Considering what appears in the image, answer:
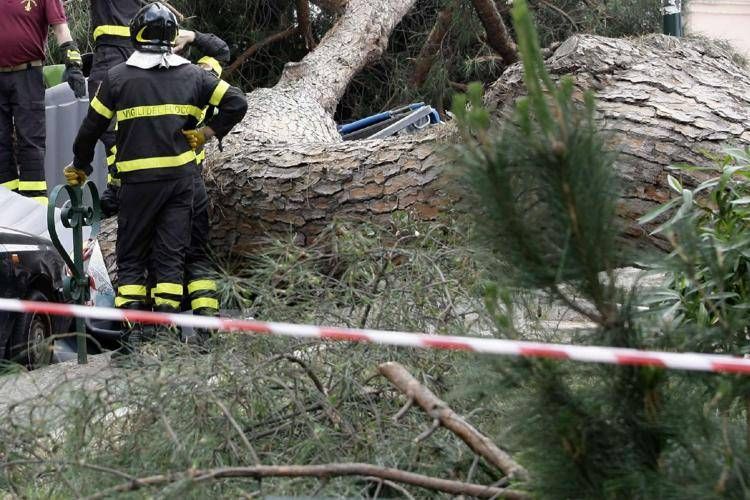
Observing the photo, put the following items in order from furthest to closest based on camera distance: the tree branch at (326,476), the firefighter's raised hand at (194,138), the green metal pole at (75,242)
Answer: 1. the firefighter's raised hand at (194,138)
2. the green metal pole at (75,242)
3. the tree branch at (326,476)

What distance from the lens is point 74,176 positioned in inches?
236

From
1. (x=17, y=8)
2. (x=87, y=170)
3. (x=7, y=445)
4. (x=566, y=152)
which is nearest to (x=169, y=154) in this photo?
(x=87, y=170)

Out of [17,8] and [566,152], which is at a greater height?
[566,152]

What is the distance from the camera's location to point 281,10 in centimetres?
1006

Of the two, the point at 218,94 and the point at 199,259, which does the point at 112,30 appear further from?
the point at 199,259

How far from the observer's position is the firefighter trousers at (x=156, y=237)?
5.84 metres

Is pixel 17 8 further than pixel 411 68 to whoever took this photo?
No

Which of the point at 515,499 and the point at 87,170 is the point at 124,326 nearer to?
the point at 87,170

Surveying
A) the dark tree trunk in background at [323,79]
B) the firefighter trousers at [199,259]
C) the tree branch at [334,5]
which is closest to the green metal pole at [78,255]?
the firefighter trousers at [199,259]

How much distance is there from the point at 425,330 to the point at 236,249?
3106mm

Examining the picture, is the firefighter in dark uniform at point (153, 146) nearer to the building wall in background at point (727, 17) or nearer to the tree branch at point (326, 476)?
the tree branch at point (326, 476)

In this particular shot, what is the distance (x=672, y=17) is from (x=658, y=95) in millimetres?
4011

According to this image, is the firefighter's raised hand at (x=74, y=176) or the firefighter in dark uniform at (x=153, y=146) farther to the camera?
the firefighter's raised hand at (x=74, y=176)

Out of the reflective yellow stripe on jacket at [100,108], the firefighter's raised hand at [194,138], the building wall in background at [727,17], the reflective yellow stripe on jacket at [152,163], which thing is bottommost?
the building wall in background at [727,17]
